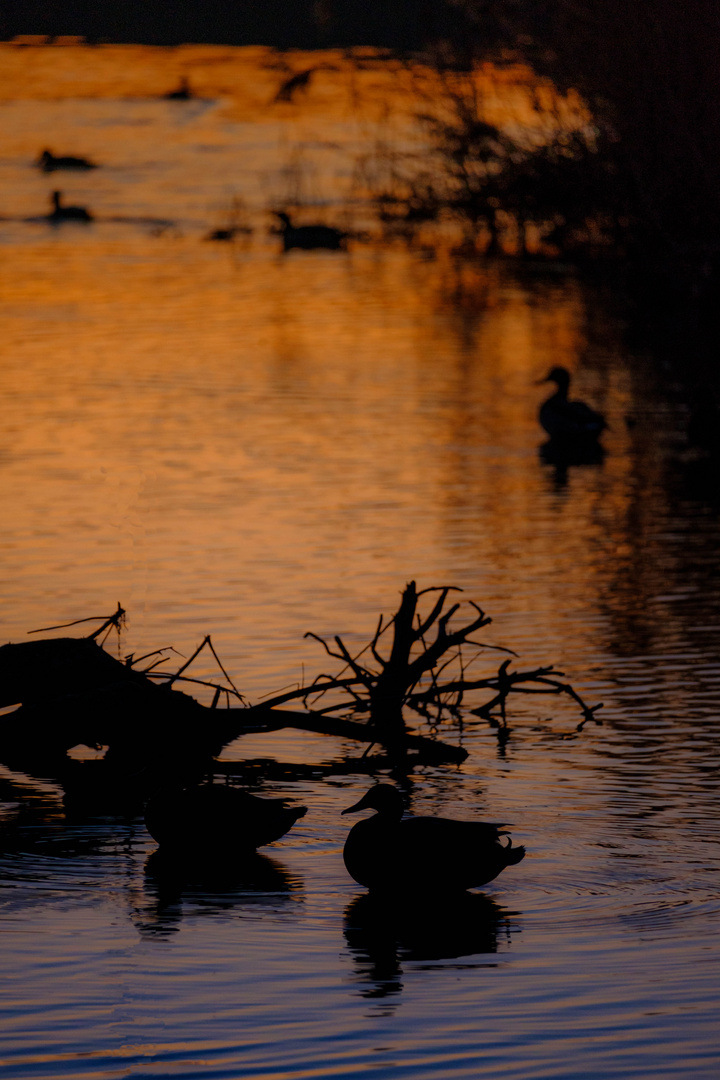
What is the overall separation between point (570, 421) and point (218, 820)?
13040 mm

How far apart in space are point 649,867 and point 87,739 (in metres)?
3.26

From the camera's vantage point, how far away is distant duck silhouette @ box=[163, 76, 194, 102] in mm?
88375

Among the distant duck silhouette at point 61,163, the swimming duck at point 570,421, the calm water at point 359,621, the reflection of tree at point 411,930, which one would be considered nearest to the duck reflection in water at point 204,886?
the calm water at point 359,621

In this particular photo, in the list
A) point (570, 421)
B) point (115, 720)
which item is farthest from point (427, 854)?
point (570, 421)

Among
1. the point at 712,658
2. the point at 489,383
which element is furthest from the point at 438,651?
the point at 489,383

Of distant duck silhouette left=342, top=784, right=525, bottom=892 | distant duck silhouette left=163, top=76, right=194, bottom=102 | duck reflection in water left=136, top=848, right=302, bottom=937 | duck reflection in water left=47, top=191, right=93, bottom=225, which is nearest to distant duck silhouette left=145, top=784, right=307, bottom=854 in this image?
duck reflection in water left=136, top=848, right=302, bottom=937

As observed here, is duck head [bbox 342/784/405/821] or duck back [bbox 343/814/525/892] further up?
duck head [bbox 342/784/405/821]

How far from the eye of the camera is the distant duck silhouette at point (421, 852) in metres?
8.21

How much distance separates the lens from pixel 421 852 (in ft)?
27.2

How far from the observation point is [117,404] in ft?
76.8

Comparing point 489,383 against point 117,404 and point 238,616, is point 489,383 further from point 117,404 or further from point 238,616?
point 238,616

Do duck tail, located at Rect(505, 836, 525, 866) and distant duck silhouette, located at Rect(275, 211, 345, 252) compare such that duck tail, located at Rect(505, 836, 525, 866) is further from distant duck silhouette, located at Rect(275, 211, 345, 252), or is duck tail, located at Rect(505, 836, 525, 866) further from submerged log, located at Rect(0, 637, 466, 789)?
distant duck silhouette, located at Rect(275, 211, 345, 252)

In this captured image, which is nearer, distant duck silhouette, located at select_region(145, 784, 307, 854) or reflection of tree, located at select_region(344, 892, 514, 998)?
reflection of tree, located at select_region(344, 892, 514, 998)

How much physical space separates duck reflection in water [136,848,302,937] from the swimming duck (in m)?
12.8
